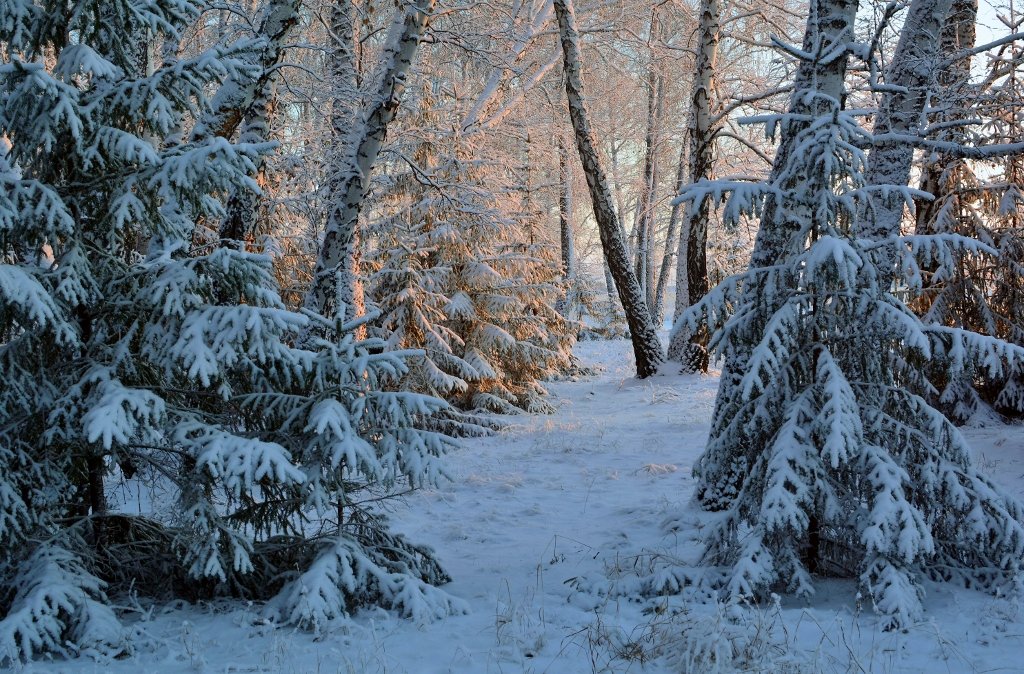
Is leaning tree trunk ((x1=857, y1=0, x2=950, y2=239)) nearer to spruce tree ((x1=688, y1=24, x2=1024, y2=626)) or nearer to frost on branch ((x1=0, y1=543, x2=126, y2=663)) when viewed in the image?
spruce tree ((x1=688, y1=24, x2=1024, y2=626))

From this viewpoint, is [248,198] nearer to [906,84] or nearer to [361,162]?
[361,162]

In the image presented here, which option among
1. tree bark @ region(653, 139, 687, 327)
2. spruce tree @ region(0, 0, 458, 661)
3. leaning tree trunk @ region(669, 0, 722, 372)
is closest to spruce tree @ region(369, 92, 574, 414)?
leaning tree trunk @ region(669, 0, 722, 372)

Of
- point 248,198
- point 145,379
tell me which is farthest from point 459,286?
point 145,379

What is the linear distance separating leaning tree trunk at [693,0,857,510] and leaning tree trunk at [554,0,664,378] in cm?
717

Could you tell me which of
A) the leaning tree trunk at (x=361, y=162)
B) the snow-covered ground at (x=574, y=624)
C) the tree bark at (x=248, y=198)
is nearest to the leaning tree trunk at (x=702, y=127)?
the leaning tree trunk at (x=361, y=162)

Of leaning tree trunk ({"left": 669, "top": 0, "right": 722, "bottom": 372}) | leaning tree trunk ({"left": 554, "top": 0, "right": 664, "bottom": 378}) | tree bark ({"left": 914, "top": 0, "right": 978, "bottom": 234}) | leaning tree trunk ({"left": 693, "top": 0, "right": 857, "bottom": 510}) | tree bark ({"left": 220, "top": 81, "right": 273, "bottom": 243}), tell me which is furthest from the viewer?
leaning tree trunk ({"left": 669, "top": 0, "right": 722, "bottom": 372})

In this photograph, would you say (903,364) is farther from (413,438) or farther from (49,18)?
(49,18)

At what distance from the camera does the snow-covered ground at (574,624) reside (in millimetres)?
3418

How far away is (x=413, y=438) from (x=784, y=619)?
7.37 feet

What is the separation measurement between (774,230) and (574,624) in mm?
3107

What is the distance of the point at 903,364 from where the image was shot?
4.53 metres

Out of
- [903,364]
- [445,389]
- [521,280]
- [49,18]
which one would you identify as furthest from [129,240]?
[521,280]

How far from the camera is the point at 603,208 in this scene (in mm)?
13562

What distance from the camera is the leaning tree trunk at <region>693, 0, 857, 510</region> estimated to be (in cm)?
486
